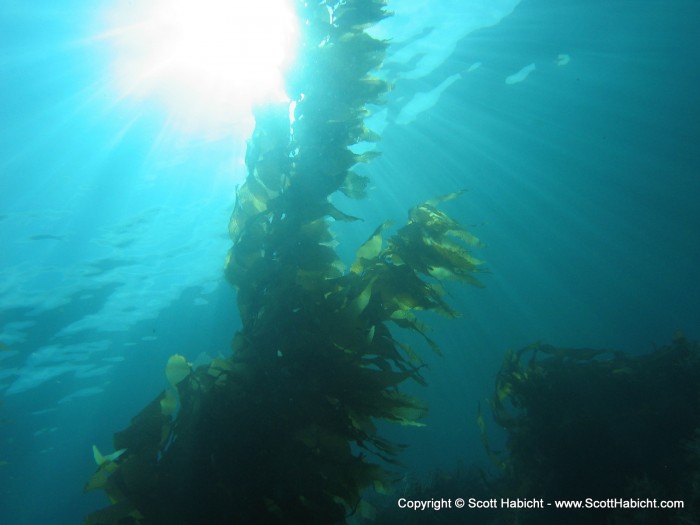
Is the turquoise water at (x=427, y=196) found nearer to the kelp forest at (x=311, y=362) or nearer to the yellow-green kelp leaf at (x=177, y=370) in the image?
the kelp forest at (x=311, y=362)

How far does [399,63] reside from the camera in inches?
474

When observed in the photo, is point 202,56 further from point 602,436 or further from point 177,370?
point 602,436

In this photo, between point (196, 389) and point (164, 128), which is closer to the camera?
point (196, 389)

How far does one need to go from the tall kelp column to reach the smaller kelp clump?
112 inches

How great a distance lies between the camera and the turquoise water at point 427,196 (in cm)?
925

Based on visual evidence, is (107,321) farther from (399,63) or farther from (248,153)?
(248,153)

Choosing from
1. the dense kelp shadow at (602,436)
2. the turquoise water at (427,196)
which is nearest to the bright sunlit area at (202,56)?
the turquoise water at (427,196)

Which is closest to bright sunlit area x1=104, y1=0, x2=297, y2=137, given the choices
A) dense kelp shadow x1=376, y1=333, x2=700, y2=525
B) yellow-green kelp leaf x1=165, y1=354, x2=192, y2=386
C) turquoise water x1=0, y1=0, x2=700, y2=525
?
turquoise water x1=0, y1=0, x2=700, y2=525

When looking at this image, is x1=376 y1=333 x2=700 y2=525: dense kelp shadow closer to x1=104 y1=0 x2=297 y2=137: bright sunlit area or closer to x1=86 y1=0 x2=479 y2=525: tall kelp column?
x1=86 y1=0 x2=479 y2=525: tall kelp column

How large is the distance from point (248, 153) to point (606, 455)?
5.05 metres

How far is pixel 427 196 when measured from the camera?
18.6 metres

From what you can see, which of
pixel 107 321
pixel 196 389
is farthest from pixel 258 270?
pixel 107 321

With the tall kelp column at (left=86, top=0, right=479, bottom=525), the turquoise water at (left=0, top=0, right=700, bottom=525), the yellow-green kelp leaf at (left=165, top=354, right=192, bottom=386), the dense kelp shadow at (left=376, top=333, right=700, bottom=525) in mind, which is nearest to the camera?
the tall kelp column at (left=86, top=0, right=479, bottom=525)

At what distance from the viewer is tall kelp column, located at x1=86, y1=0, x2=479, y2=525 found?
211 cm
